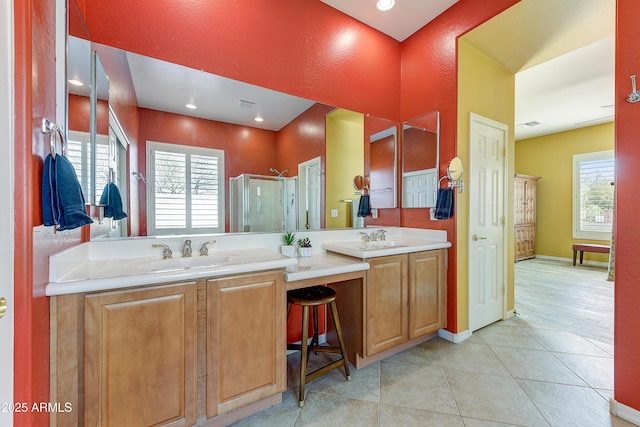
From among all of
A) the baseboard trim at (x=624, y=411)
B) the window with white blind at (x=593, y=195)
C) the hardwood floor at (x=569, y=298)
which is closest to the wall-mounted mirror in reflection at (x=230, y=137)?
the baseboard trim at (x=624, y=411)

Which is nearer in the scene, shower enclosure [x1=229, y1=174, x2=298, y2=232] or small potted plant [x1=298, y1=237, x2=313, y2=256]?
shower enclosure [x1=229, y1=174, x2=298, y2=232]

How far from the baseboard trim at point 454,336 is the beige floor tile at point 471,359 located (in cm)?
5

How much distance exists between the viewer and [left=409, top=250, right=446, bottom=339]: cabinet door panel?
83.6 inches

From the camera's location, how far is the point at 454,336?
7.72 ft

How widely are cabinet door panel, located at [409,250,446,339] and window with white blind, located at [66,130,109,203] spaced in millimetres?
2179

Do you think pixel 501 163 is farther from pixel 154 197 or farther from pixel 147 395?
pixel 147 395

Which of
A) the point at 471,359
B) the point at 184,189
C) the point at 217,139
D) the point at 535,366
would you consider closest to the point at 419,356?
the point at 471,359

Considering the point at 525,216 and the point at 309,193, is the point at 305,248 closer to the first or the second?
the point at 309,193

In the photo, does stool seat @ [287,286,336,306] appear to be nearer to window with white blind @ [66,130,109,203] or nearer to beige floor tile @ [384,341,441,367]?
beige floor tile @ [384,341,441,367]

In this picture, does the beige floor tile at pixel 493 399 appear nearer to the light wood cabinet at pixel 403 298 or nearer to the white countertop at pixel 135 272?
the light wood cabinet at pixel 403 298

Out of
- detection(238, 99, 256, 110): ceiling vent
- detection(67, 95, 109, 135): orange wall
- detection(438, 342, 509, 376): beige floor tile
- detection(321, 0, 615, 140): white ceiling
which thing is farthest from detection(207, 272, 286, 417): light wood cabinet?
detection(321, 0, 615, 140): white ceiling

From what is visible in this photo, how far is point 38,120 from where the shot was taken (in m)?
0.96

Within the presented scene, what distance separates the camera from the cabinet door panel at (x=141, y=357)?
41.7 inches

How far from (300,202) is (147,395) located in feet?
4.99
